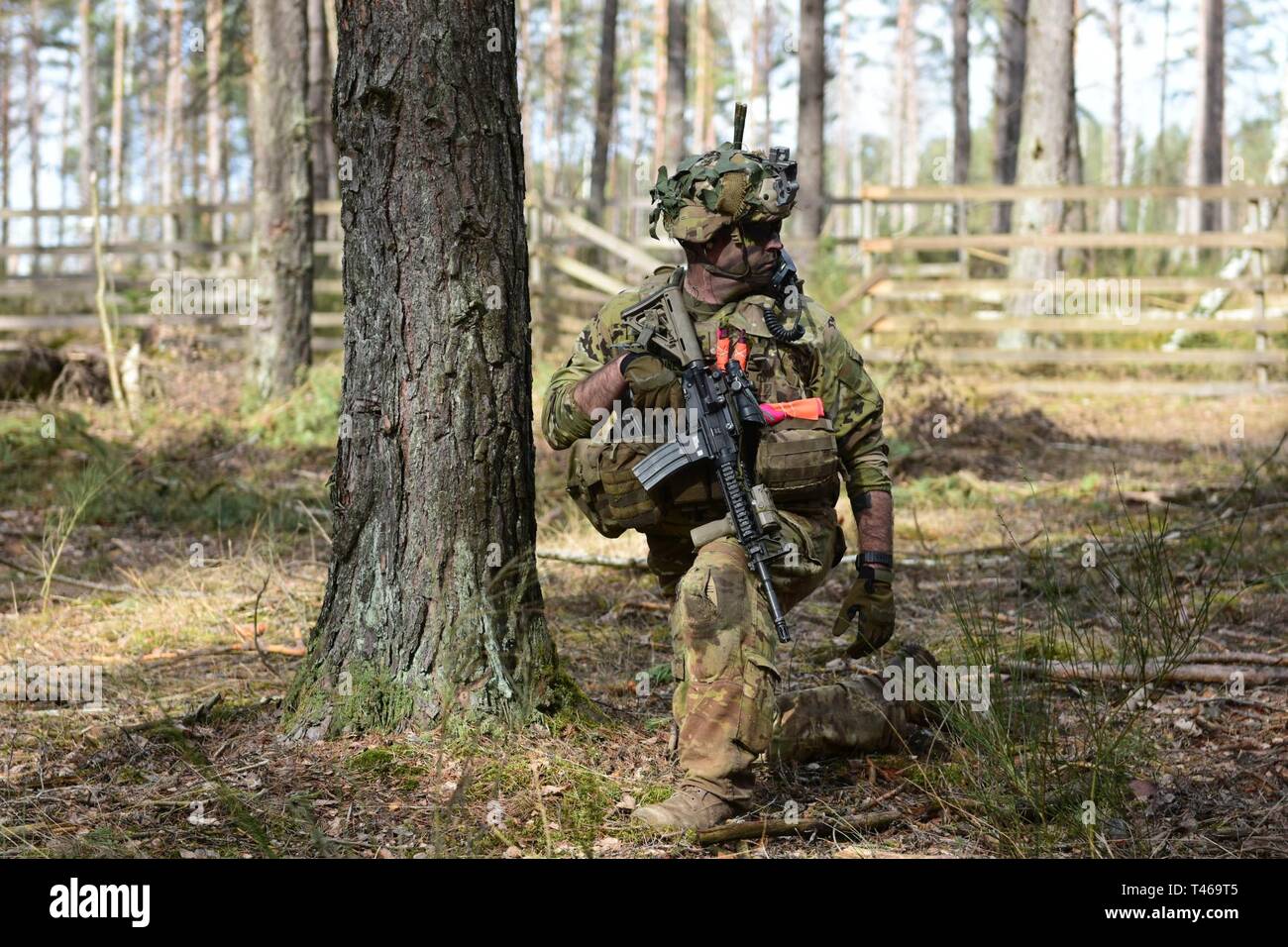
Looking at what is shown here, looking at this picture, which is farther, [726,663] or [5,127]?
[5,127]

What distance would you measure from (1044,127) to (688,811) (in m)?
12.2

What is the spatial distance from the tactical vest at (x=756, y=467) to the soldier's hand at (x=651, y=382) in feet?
0.43

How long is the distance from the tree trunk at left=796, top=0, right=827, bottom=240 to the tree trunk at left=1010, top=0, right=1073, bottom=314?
442 cm

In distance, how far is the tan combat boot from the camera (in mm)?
3203

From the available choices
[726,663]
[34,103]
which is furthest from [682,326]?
[34,103]

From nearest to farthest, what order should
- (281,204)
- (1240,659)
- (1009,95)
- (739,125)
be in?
(739,125), (1240,659), (281,204), (1009,95)

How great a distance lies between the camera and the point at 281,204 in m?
11.3

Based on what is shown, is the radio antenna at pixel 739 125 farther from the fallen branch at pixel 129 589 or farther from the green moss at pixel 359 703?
the fallen branch at pixel 129 589

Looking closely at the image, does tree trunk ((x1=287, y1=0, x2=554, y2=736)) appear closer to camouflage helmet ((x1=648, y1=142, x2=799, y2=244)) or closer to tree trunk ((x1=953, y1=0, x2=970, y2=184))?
camouflage helmet ((x1=648, y1=142, x2=799, y2=244))

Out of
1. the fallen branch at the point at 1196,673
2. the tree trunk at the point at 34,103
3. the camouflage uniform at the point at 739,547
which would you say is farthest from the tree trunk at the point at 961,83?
the tree trunk at the point at 34,103

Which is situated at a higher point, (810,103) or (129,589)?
(810,103)

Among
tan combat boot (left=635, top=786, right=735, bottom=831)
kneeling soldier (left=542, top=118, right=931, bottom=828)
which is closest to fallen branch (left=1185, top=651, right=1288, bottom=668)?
kneeling soldier (left=542, top=118, right=931, bottom=828)

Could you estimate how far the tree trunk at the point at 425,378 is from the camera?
364 cm

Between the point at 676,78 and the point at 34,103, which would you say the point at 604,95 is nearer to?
the point at 676,78
